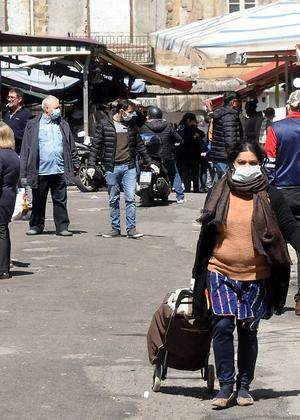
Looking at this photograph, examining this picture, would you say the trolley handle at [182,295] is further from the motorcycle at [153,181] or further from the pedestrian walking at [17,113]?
the motorcycle at [153,181]

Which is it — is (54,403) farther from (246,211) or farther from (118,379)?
(246,211)

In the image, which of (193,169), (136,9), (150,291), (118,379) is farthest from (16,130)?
(136,9)

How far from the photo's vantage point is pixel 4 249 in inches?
513

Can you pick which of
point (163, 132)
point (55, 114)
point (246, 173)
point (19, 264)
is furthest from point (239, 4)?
Answer: point (246, 173)

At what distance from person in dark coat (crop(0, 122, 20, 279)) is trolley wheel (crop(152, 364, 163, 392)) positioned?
4980 millimetres

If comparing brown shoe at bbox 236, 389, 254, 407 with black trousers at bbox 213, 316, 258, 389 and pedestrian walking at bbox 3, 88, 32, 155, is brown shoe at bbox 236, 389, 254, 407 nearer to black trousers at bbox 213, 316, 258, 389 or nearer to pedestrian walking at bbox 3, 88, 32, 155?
black trousers at bbox 213, 316, 258, 389

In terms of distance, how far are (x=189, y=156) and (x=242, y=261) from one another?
1893 centimetres

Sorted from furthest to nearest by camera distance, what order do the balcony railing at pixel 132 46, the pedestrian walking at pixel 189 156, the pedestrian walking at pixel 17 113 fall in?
the balcony railing at pixel 132 46, the pedestrian walking at pixel 189 156, the pedestrian walking at pixel 17 113

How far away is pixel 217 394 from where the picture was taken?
7914 millimetres

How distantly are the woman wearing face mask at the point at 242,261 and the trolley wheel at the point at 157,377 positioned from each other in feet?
1.74

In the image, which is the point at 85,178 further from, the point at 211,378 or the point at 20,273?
the point at 211,378

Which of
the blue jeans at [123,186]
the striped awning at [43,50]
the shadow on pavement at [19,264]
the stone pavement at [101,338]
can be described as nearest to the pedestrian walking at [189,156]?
→ the striped awning at [43,50]

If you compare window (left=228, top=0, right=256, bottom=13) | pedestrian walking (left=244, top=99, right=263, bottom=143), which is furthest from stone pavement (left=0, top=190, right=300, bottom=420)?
window (left=228, top=0, right=256, bottom=13)

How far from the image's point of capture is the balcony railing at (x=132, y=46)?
148ft
